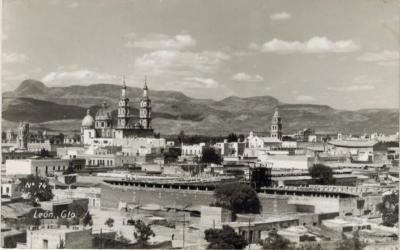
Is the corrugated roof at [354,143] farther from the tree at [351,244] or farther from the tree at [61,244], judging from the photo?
the tree at [61,244]

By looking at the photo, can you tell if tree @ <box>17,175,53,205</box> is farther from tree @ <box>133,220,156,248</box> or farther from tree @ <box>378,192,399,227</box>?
tree @ <box>378,192,399,227</box>

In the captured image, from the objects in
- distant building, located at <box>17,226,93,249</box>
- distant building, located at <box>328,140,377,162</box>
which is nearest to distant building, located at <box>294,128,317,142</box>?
distant building, located at <box>328,140,377,162</box>

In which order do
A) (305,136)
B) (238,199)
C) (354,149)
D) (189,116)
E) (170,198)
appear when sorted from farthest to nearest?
(189,116) < (305,136) < (354,149) < (170,198) < (238,199)

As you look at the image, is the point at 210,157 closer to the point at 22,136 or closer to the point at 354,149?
the point at 22,136

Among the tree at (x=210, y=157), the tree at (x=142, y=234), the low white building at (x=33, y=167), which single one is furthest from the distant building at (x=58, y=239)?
the tree at (x=210, y=157)

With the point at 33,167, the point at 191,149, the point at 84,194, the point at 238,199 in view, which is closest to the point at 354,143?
the point at 191,149
